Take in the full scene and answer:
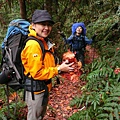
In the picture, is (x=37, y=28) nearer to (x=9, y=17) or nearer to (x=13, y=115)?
(x=13, y=115)

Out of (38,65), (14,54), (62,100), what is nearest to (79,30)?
(62,100)

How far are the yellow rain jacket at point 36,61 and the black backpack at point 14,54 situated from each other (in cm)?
15

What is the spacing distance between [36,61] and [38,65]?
0.07 meters

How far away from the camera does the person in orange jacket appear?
9.37ft

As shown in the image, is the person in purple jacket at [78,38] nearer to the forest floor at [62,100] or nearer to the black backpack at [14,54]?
the forest floor at [62,100]

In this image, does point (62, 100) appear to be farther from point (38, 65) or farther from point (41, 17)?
point (41, 17)

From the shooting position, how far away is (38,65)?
9.42 ft

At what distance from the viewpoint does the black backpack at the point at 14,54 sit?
A: 3.08 m

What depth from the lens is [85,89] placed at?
533 cm

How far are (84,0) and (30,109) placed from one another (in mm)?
4713

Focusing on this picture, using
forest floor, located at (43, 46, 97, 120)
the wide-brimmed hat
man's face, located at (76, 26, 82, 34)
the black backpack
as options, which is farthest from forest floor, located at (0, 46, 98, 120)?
man's face, located at (76, 26, 82, 34)

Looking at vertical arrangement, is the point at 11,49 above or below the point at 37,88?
above

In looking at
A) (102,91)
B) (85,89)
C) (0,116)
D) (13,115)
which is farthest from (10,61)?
(85,89)

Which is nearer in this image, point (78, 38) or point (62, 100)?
point (62, 100)
